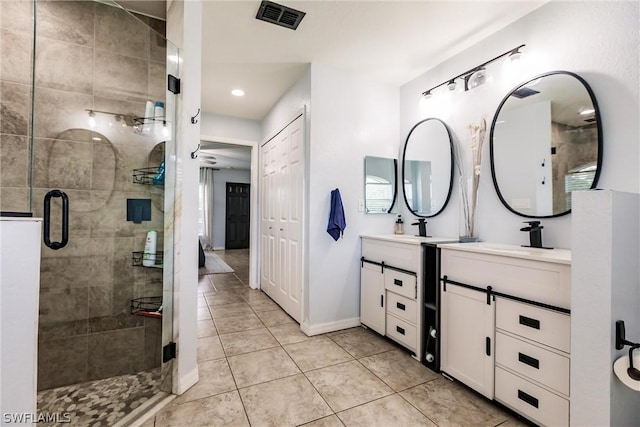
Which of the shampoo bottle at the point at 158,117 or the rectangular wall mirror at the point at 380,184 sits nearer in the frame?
the shampoo bottle at the point at 158,117

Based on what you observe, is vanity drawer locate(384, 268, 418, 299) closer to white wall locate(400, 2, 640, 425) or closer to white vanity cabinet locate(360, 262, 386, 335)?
white vanity cabinet locate(360, 262, 386, 335)

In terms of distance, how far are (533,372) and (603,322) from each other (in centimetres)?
62

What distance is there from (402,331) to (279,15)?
2702 millimetres

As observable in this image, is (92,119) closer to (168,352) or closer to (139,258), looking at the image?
(139,258)

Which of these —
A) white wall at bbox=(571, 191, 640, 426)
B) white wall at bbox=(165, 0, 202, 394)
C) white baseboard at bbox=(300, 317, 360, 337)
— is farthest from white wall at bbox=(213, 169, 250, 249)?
white wall at bbox=(571, 191, 640, 426)

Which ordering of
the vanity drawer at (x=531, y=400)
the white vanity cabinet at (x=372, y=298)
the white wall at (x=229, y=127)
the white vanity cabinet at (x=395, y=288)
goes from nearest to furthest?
1. the vanity drawer at (x=531, y=400)
2. the white vanity cabinet at (x=395, y=288)
3. the white vanity cabinet at (x=372, y=298)
4. the white wall at (x=229, y=127)

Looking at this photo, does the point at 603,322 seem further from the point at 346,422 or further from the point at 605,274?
the point at 346,422

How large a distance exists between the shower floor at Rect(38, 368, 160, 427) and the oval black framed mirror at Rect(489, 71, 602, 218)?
9.17ft

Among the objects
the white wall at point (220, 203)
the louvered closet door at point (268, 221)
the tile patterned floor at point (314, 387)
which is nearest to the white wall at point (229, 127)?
the louvered closet door at point (268, 221)

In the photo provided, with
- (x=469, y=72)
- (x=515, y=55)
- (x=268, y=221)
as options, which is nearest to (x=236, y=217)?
(x=268, y=221)

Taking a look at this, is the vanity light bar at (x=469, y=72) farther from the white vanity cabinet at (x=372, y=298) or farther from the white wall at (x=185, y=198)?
the white wall at (x=185, y=198)

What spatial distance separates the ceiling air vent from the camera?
1.99 metres

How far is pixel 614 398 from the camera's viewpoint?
3.49ft

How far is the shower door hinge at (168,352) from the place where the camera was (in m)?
1.80
